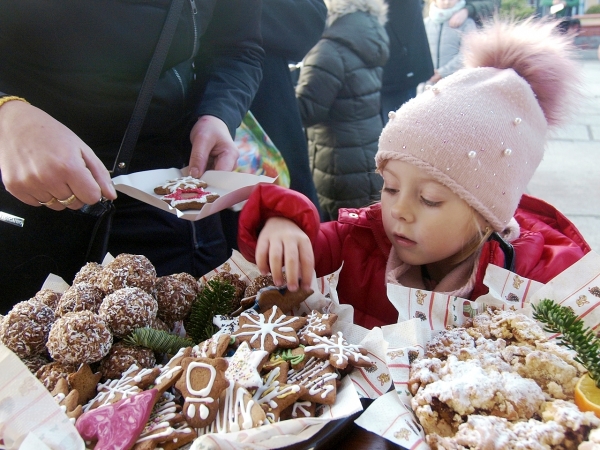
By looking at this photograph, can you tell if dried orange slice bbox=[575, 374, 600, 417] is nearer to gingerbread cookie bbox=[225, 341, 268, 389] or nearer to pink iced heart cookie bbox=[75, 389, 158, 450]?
gingerbread cookie bbox=[225, 341, 268, 389]

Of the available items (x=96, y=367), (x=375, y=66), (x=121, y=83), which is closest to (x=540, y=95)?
(x=121, y=83)

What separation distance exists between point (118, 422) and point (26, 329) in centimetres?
30

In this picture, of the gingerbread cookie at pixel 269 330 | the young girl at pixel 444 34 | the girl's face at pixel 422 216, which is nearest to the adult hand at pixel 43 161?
the gingerbread cookie at pixel 269 330

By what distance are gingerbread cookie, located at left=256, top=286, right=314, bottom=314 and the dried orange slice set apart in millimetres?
566

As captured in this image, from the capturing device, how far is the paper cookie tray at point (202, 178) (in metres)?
1.30

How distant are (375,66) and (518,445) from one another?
2786 mm

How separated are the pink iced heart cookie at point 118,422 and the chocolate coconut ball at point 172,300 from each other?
277 millimetres

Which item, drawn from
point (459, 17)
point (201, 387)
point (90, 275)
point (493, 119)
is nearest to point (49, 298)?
point (90, 275)

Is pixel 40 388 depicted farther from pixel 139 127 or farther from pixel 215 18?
pixel 215 18

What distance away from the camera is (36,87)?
145 cm

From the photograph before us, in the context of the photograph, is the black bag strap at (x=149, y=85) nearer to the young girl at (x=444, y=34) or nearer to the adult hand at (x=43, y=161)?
the adult hand at (x=43, y=161)

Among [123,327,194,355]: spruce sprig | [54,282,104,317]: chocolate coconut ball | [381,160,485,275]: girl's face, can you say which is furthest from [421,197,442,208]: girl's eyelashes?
[54,282,104,317]: chocolate coconut ball

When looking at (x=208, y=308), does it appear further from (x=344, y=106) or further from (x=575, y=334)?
(x=344, y=106)

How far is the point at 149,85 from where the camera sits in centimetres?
146
